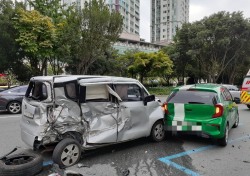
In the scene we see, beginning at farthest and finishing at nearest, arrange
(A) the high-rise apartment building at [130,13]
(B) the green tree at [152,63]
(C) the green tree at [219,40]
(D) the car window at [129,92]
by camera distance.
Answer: (A) the high-rise apartment building at [130,13], (B) the green tree at [152,63], (C) the green tree at [219,40], (D) the car window at [129,92]

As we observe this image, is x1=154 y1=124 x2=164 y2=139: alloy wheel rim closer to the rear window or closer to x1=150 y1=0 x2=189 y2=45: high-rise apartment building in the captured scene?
the rear window

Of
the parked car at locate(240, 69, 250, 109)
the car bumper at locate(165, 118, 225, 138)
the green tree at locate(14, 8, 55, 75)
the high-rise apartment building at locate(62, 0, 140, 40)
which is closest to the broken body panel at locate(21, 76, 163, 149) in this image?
the car bumper at locate(165, 118, 225, 138)

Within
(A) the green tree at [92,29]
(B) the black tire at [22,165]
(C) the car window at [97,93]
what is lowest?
(B) the black tire at [22,165]

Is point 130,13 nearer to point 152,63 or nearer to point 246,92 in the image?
point 152,63

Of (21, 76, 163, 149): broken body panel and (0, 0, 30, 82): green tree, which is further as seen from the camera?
(0, 0, 30, 82): green tree

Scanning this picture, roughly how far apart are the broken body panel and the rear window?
50.8 inches

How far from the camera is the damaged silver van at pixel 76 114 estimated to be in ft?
14.2

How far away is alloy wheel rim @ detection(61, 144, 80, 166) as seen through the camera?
14.3 ft

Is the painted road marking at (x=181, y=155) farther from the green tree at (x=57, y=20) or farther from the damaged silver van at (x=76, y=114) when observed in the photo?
the green tree at (x=57, y=20)

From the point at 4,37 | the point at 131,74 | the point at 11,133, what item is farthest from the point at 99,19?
the point at 11,133

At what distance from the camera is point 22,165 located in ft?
12.5

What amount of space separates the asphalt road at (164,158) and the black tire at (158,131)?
0.15m

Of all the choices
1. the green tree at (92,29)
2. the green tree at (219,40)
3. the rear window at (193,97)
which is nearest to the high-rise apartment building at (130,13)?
the green tree at (219,40)

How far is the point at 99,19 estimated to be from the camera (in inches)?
751
